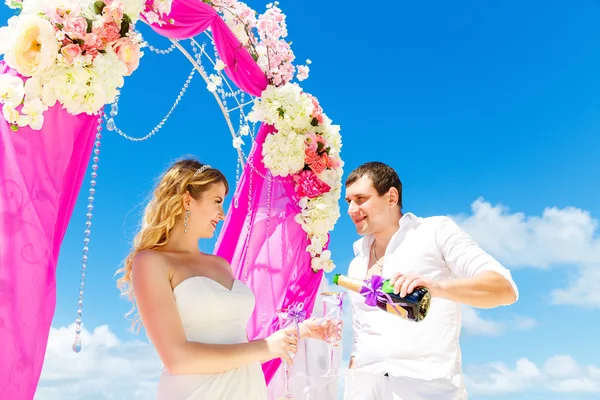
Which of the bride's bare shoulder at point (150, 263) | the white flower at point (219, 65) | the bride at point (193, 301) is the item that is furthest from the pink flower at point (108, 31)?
the white flower at point (219, 65)

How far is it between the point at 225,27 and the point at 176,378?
2.45 m

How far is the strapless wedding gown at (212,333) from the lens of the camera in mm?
2963

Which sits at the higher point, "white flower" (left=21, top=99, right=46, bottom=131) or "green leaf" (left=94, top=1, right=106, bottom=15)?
"green leaf" (left=94, top=1, right=106, bottom=15)

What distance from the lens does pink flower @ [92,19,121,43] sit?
306 cm

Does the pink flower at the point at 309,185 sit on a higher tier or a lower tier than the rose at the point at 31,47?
higher

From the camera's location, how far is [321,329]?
329 centimetres

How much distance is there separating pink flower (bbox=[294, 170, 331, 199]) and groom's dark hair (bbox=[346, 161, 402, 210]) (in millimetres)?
408

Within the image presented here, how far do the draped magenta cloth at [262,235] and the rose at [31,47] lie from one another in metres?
1.53

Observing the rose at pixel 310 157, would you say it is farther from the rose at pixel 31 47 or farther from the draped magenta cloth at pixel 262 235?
the rose at pixel 31 47

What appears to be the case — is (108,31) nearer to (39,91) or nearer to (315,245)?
(39,91)

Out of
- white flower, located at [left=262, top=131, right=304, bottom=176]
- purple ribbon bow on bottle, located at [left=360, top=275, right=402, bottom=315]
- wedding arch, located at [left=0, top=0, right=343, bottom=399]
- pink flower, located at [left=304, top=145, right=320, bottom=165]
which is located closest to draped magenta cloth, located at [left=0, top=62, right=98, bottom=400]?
wedding arch, located at [left=0, top=0, right=343, bottom=399]

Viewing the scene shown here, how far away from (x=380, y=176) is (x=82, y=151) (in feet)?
6.11

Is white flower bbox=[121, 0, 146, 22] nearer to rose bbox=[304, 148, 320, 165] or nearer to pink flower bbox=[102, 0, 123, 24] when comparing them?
pink flower bbox=[102, 0, 123, 24]

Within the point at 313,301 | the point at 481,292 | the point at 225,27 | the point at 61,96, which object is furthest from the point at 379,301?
the point at 225,27
